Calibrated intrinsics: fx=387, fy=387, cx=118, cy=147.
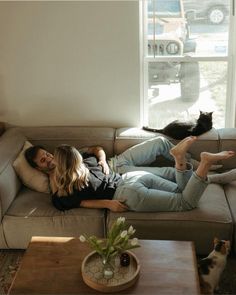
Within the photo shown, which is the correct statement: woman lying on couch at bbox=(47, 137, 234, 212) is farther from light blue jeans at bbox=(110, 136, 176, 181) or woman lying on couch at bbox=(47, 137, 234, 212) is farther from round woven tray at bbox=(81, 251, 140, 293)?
round woven tray at bbox=(81, 251, 140, 293)

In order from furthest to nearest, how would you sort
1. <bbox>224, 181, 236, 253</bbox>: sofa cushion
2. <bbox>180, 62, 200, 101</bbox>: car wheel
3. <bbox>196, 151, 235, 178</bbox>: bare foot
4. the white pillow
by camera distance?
1. <bbox>180, 62, 200, 101</bbox>: car wheel
2. the white pillow
3. <bbox>224, 181, 236, 253</bbox>: sofa cushion
4. <bbox>196, 151, 235, 178</bbox>: bare foot

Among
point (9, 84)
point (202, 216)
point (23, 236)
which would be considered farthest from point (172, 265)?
point (9, 84)

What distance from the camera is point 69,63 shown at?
3.19m

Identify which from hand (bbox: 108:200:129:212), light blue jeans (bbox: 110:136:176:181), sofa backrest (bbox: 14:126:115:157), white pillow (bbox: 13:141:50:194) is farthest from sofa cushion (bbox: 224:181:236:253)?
white pillow (bbox: 13:141:50:194)

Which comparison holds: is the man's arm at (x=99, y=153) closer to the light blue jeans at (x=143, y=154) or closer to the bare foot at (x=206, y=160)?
the light blue jeans at (x=143, y=154)

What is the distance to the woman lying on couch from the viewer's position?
2.36m

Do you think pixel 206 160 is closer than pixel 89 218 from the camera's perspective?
Yes

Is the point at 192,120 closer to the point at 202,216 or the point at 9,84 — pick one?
the point at 202,216

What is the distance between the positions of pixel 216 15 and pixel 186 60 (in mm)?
421

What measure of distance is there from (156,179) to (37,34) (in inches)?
60.1

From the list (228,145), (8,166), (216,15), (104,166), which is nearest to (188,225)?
(104,166)

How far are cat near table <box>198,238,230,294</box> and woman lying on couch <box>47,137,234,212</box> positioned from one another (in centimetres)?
40

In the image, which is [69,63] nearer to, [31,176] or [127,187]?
[31,176]

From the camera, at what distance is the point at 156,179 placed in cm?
265
